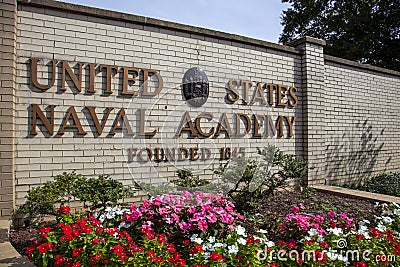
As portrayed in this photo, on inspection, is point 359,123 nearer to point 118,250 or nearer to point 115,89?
point 115,89

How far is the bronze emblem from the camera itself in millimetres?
4715

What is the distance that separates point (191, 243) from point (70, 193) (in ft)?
5.45

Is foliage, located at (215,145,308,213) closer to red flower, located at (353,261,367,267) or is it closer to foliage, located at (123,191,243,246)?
foliage, located at (123,191,243,246)

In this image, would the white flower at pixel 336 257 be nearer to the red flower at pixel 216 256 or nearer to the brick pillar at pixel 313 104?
the red flower at pixel 216 256

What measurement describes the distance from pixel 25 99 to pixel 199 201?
2280mm

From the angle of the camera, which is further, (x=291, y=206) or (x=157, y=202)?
(x=291, y=206)

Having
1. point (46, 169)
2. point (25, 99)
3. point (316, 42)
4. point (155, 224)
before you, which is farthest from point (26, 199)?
point (316, 42)

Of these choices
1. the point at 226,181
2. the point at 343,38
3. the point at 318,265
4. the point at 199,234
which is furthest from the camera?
the point at 343,38

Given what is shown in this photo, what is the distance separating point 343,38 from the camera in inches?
590

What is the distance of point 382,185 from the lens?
643 centimetres

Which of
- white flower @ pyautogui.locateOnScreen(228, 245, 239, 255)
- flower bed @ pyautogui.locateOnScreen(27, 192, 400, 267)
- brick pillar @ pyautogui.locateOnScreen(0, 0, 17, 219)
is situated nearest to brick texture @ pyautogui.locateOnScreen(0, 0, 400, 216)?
brick pillar @ pyautogui.locateOnScreen(0, 0, 17, 219)

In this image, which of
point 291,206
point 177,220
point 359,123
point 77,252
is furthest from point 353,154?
point 77,252

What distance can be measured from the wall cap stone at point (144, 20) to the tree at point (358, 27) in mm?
10391

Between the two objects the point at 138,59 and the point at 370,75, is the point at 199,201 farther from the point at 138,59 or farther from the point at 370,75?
the point at 370,75
